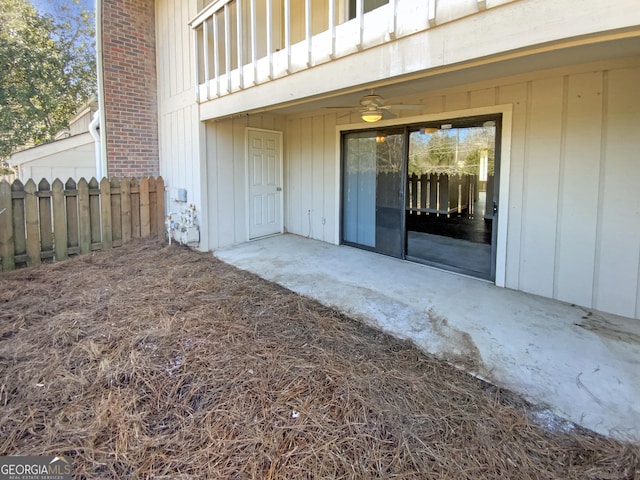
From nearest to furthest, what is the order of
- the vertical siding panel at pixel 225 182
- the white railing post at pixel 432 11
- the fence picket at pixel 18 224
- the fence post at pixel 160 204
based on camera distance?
the white railing post at pixel 432 11 < the fence picket at pixel 18 224 < the vertical siding panel at pixel 225 182 < the fence post at pixel 160 204

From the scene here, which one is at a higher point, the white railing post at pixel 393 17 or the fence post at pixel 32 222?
the white railing post at pixel 393 17

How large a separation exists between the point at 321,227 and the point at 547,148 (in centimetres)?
390

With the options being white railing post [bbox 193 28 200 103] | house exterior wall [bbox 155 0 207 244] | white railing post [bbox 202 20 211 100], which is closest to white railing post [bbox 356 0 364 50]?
white railing post [bbox 202 20 211 100]

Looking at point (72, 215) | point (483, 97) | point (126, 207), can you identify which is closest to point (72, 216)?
point (72, 215)

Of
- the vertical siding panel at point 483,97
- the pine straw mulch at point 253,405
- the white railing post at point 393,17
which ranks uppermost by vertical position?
the white railing post at point 393,17

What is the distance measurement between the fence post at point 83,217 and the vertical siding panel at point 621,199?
22.9 ft

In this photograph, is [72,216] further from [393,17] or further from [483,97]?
[483,97]

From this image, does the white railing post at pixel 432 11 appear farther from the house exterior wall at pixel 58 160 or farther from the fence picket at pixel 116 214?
the house exterior wall at pixel 58 160

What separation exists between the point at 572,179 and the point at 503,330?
1916 millimetres

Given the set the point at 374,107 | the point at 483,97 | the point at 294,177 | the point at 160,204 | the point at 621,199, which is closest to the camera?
the point at 621,199

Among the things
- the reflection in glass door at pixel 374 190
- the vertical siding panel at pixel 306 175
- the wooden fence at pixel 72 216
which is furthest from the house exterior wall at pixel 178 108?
the reflection in glass door at pixel 374 190

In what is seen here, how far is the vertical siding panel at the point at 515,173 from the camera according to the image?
13.5 feet

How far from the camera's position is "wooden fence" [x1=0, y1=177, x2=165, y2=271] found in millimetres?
4961

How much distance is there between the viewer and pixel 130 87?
645 centimetres
